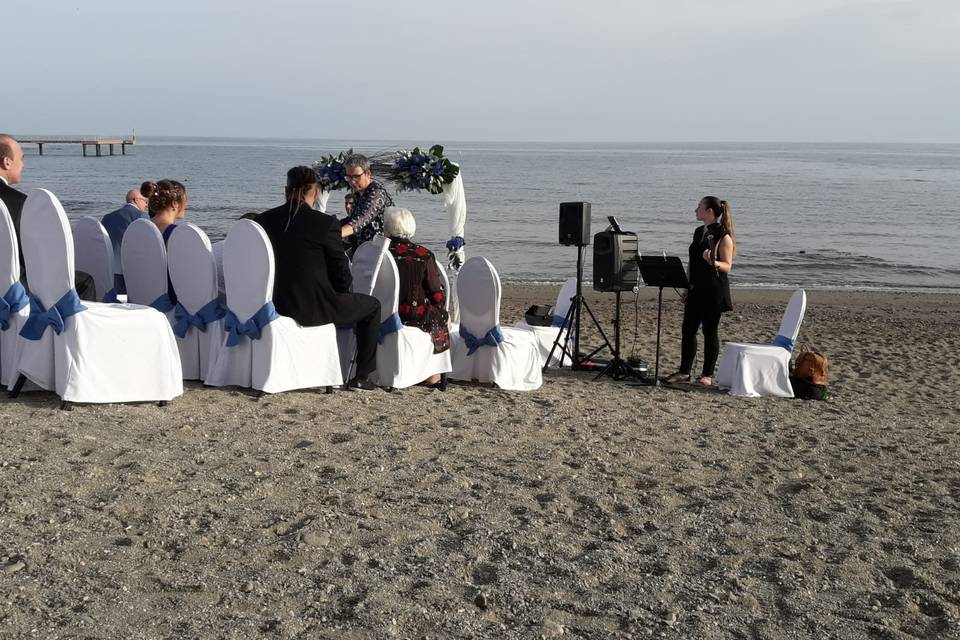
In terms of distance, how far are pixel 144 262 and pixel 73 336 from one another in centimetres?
120

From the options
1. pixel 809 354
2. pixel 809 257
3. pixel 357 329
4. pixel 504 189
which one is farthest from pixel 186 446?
pixel 504 189

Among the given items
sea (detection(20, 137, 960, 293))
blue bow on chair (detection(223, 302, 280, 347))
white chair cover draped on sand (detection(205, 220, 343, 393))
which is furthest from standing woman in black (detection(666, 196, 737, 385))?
sea (detection(20, 137, 960, 293))

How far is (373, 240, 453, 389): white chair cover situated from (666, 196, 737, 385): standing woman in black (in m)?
2.56

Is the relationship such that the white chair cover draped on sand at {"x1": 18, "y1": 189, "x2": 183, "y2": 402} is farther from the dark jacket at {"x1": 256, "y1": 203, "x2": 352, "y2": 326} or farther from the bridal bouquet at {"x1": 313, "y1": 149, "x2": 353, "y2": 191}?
the bridal bouquet at {"x1": 313, "y1": 149, "x2": 353, "y2": 191}

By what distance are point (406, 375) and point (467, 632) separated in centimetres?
372

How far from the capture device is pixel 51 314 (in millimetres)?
5574

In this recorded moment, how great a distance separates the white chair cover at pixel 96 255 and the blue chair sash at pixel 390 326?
6.93 feet

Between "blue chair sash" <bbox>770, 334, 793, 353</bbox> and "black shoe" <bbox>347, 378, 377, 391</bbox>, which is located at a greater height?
"blue chair sash" <bbox>770, 334, 793, 353</bbox>

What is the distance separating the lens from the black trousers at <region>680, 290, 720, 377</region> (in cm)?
834

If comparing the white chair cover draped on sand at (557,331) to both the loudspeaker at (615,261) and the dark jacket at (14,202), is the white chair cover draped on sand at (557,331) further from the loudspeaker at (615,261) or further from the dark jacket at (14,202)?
the dark jacket at (14,202)

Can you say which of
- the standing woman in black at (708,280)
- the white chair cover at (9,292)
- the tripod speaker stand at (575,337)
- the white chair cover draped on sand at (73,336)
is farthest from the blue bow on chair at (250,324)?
the standing woman in black at (708,280)

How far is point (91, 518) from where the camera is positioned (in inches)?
163

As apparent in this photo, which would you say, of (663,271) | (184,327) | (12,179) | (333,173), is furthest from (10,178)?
(663,271)

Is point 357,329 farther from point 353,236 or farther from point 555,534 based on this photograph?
point 555,534
